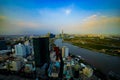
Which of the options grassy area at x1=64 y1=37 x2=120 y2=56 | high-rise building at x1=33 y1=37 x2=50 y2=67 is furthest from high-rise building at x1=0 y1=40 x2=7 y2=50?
grassy area at x1=64 y1=37 x2=120 y2=56

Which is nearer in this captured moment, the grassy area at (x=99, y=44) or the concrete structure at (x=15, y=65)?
the grassy area at (x=99, y=44)

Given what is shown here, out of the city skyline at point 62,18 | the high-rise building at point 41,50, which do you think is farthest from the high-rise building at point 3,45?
the high-rise building at point 41,50

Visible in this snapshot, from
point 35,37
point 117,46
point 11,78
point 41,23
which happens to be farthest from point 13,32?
point 117,46

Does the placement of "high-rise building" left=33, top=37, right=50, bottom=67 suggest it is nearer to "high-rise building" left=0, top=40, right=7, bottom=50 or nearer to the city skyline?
the city skyline

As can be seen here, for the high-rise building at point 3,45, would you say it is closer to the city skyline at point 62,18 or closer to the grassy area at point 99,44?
the city skyline at point 62,18

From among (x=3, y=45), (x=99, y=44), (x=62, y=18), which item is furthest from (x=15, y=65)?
(x=99, y=44)
